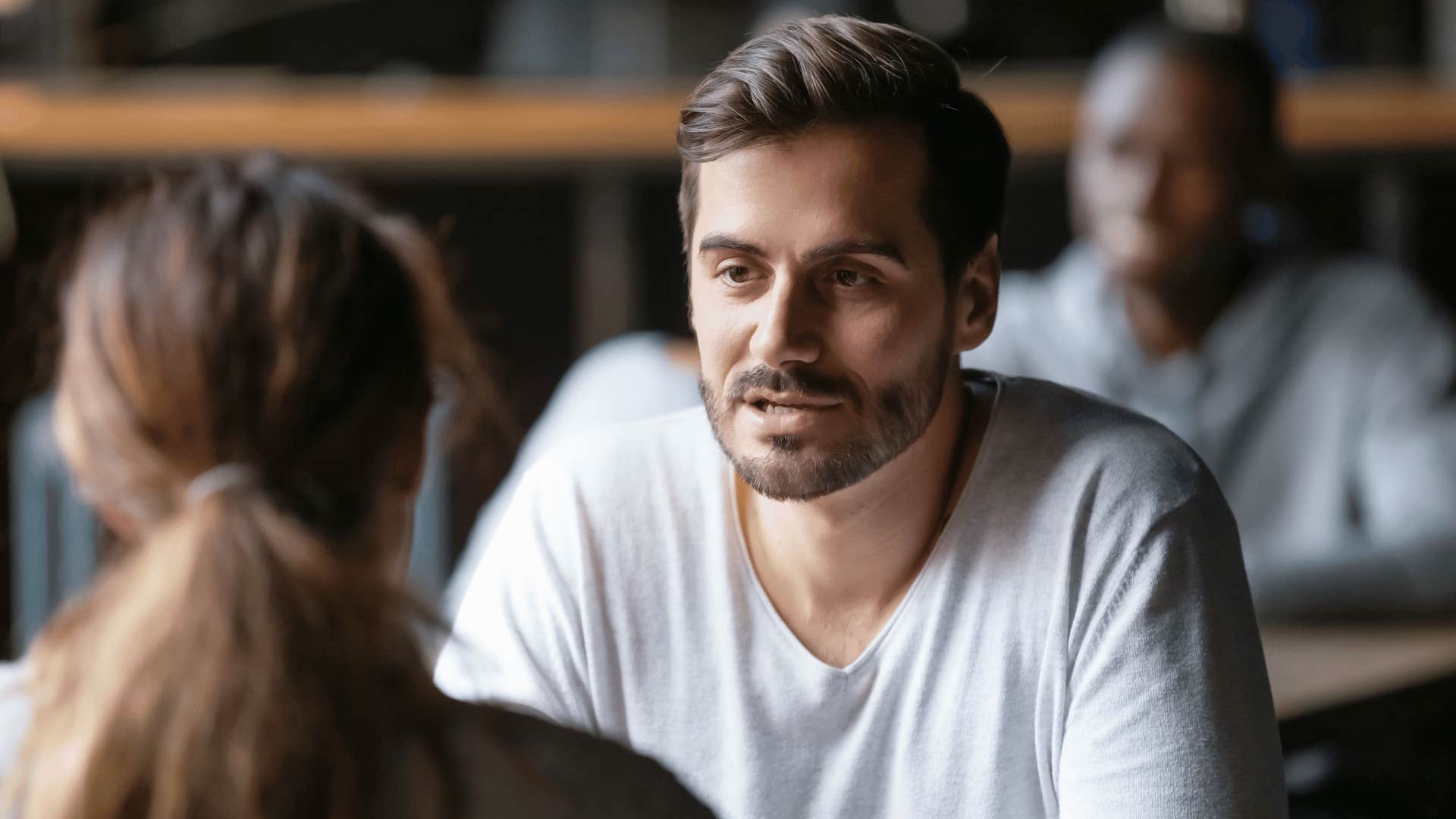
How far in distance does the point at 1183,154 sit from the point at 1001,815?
1219 mm

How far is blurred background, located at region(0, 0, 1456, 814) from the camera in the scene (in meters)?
2.58

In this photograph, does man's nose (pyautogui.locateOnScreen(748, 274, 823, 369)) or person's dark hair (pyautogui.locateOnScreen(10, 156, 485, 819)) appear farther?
man's nose (pyautogui.locateOnScreen(748, 274, 823, 369))

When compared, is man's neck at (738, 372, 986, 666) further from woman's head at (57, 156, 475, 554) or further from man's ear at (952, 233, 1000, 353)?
woman's head at (57, 156, 475, 554)

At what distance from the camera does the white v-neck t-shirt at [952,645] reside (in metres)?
1.01

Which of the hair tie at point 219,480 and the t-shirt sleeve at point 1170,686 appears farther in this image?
the t-shirt sleeve at point 1170,686

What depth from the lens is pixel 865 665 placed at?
1098 millimetres

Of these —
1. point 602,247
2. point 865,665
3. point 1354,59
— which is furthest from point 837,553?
point 1354,59

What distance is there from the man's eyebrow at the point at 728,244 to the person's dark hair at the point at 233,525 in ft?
1.01

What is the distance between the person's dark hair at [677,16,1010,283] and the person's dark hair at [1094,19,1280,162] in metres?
1.03

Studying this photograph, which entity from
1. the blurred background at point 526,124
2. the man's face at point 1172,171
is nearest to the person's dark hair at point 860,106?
the man's face at point 1172,171

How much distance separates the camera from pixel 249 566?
725 mm

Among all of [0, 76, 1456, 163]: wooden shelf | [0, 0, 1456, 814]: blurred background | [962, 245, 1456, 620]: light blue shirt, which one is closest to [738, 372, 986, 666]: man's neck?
[962, 245, 1456, 620]: light blue shirt

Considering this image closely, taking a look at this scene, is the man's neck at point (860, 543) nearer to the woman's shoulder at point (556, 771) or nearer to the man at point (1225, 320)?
the woman's shoulder at point (556, 771)

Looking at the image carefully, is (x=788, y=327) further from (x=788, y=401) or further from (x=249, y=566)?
(x=249, y=566)
